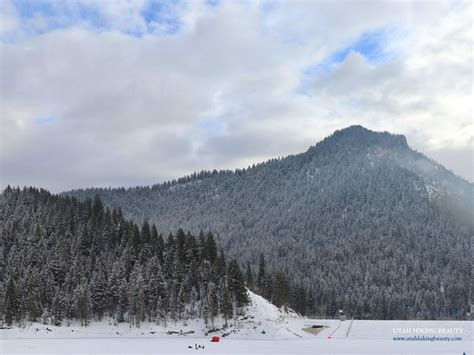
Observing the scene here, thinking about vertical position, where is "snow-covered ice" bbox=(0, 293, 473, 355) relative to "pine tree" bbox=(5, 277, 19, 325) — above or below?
below

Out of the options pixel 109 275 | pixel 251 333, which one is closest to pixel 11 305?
pixel 109 275

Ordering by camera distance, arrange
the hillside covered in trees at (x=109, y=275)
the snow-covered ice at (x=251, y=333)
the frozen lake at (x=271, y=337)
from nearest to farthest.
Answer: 1. the frozen lake at (x=271, y=337)
2. the snow-covered ice at (x=251, y=333)
3. the hillside covered in trees at (x=109, y=275)

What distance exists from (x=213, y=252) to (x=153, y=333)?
110ft

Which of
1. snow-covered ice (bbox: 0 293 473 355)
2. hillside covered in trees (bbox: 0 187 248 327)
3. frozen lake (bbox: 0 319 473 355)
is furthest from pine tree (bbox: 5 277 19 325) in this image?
frozen lake (bbox: 0 319 473 355)

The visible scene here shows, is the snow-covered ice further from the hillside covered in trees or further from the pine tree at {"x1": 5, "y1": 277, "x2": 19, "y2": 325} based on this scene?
the pine tree at {"x1": 5, "y1": 277, "x2": 19, "y2": 325}

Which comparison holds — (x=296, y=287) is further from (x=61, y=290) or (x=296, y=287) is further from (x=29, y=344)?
(x=29, y=344)

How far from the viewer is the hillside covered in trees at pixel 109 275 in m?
125

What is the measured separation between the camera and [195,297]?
13438 cm

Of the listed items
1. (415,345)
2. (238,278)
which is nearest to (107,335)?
(238,278)

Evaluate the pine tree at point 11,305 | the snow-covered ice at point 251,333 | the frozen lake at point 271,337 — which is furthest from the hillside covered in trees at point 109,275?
the frozen lake at point 271,337

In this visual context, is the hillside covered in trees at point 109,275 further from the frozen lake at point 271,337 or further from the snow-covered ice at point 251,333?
the frozen lake at point 271,337

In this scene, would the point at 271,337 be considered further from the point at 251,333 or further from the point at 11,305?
the point at 11,305

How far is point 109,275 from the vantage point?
138 meters

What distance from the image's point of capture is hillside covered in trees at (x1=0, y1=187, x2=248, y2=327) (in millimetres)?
124750
